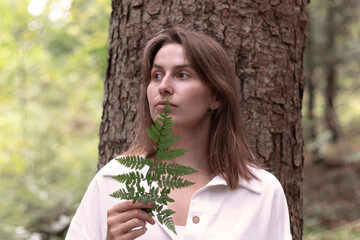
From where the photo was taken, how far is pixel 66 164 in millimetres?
13008

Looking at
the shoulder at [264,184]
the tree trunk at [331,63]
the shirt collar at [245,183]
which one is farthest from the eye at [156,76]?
the tree trunk at [331,63]

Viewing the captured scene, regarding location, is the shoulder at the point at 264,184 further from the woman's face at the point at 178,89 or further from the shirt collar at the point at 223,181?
the woman's face at the point at 178,89

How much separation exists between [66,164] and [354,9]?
31.4ft

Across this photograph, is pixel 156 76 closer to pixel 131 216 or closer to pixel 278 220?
pixel 131 216

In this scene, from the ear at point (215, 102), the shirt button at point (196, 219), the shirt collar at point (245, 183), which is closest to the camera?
the shirt button at point (196, 219)

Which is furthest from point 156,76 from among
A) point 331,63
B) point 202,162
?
point 331,63

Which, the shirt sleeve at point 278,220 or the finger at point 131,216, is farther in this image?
the shirt sleeve at point 278,220

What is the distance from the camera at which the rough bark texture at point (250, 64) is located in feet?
8.05

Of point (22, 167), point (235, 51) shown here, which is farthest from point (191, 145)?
point (22, 167)

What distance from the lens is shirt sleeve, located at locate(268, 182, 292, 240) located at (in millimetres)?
2041

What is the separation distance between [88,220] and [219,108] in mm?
895

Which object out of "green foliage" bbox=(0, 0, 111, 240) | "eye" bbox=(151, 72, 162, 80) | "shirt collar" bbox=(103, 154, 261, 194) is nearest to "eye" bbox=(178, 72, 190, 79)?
"eye" bbox=(151, 72, 162, 80)

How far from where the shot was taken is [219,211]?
195cm

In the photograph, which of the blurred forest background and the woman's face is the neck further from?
the blurred forest background
